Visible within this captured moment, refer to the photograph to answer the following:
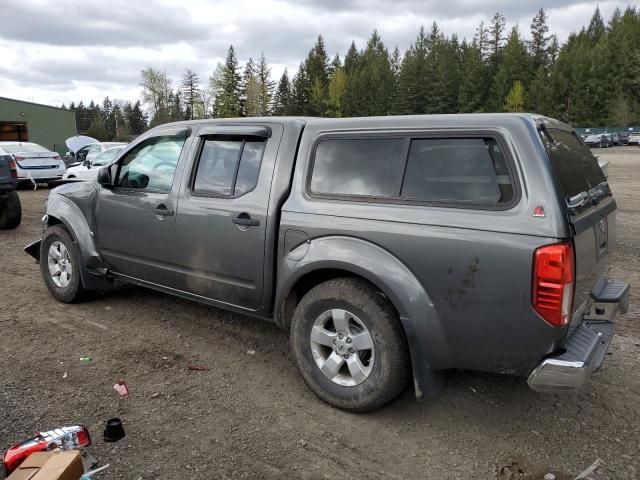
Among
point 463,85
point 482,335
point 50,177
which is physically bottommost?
point 50,177

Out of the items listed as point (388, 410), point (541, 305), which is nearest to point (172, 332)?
point (388, 410)

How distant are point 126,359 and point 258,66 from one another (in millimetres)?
104721

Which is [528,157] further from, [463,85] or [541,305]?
[463,85]

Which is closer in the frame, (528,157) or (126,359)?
(528,157)

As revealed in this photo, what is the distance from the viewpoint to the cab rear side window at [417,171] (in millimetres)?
2922

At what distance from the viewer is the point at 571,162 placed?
10.7ft

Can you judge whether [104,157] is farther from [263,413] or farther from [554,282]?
[554,282]

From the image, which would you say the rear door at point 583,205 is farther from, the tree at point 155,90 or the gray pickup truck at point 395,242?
the tree at point 155,90

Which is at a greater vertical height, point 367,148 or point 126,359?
point 367,148

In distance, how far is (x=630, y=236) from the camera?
902 centimetres

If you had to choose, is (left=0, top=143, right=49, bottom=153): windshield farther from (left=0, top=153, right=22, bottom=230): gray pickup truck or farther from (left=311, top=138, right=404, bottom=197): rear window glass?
(left=311, top=138, right=404, bottom=197): rear window glass

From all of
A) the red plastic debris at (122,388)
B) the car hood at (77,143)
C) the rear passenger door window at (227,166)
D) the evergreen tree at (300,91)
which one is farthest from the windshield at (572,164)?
the evergreen tree at (300,91)

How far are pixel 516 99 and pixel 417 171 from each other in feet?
289

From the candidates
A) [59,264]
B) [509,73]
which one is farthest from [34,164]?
[509,73]
